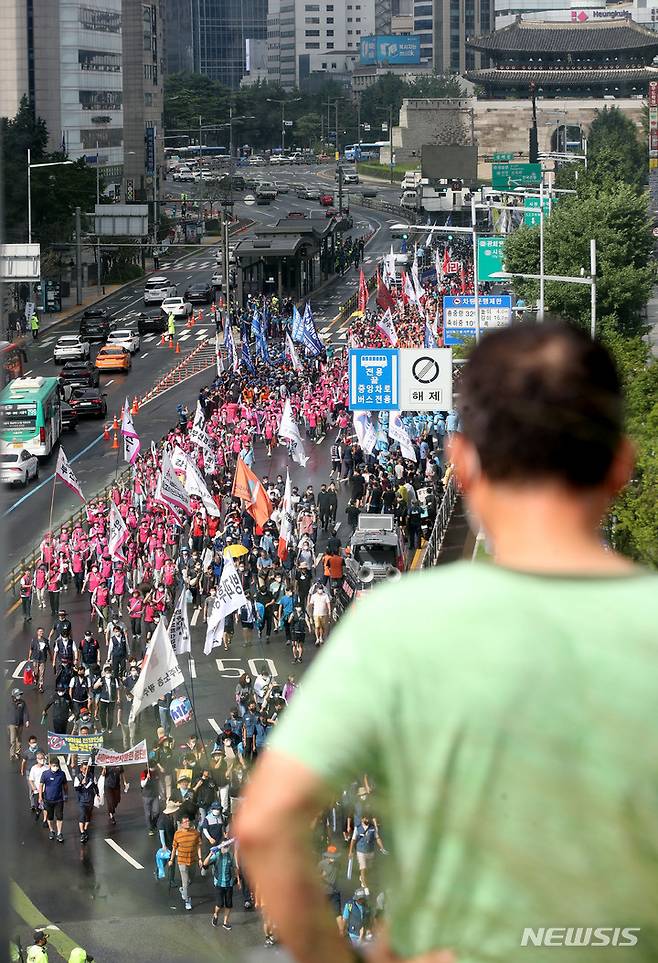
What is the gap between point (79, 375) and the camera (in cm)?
5947

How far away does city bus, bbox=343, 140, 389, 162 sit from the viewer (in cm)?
17680

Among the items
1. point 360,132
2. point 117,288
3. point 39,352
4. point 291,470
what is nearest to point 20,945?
point 291,470

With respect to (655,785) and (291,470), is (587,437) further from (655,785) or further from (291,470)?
(291,470)

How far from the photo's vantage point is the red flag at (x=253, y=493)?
31.7 metres

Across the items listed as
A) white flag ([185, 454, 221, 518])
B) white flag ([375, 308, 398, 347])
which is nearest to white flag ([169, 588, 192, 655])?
white flag ([185, 454, 221, 518])

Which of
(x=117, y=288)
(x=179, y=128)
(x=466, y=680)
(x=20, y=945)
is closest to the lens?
Answer: (x=466, y=680)

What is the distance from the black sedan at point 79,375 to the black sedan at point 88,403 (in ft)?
6.72

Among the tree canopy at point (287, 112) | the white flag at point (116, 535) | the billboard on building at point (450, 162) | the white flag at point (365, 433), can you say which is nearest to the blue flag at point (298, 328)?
the white flag at point (365, 433)

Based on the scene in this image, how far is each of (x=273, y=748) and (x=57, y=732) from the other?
20606mm

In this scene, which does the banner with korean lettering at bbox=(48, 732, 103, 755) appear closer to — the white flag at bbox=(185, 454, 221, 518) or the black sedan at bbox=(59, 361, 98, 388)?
the white flag at bbox=(185, 454, 221, 518)

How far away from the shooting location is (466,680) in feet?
8.07

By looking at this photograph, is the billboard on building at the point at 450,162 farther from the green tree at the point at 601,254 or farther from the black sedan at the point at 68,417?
the black sedan at the point at 68,417

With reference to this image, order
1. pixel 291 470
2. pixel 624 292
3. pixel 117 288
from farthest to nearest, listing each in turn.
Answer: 1. pixel 117 288
2. pixel 624 292
3. pixel 291 470

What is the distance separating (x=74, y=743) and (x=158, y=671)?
1365 mm
